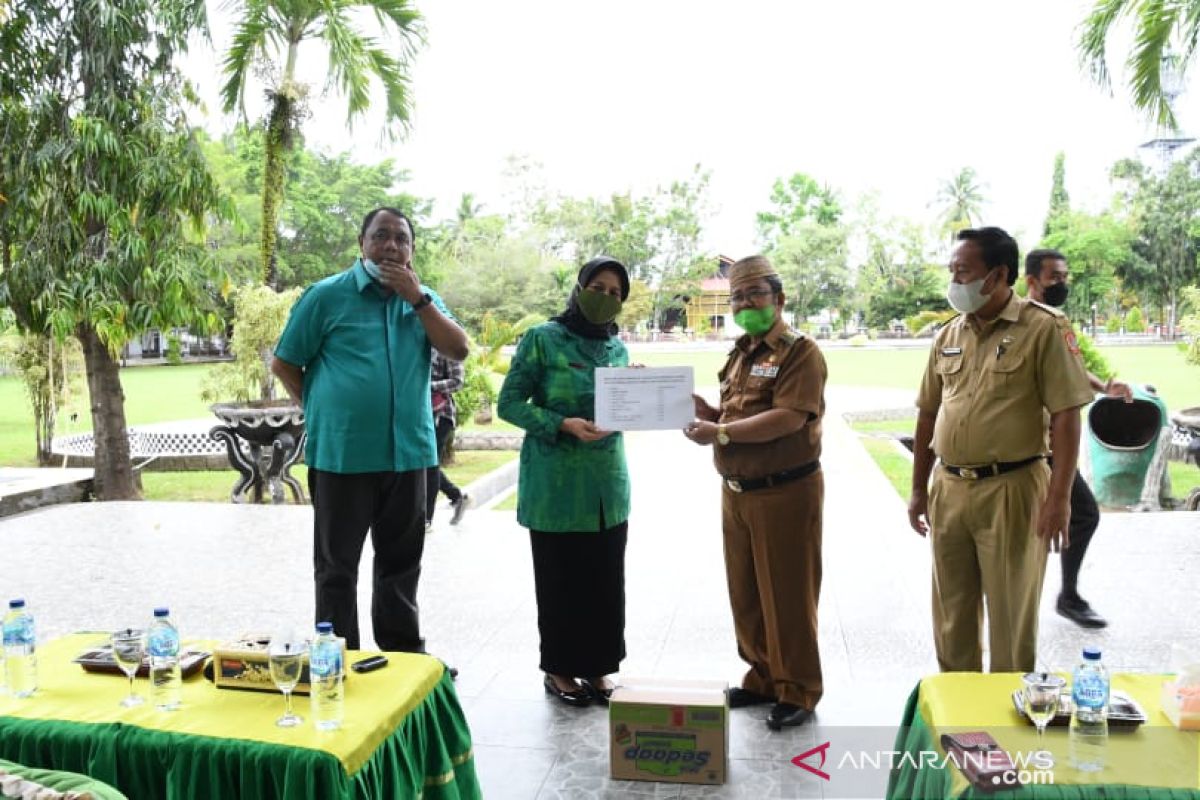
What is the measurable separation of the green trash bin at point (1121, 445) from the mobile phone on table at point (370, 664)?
7008mm

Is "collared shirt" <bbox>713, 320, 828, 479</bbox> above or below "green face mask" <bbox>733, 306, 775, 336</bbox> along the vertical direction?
below

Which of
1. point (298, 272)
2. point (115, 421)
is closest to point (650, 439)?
point (115, 421)

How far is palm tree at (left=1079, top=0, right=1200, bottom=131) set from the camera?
265 inches

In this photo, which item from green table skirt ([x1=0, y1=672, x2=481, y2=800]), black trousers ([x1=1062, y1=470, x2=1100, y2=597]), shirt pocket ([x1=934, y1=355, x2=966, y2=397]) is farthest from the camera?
black trousers ([x1=1062, y1=470, x2=1100, y2=597])

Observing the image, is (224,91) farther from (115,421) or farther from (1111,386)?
(1111,386)

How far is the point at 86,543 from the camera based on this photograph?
6.18m

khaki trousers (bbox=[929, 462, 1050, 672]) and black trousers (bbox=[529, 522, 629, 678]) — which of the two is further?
black trousers (bbox=[529, 522, 629, 678])

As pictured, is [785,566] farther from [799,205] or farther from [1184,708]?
[799,205]

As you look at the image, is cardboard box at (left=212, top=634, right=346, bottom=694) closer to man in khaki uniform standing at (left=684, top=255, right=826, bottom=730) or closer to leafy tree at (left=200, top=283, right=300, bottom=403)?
man in khaki uniform standing at (left=684, top=255, right=826, bottom=730)

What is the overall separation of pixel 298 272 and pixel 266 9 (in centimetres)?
2349

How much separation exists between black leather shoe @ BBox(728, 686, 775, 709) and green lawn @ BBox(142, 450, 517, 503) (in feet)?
20.5

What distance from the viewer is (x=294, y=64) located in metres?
8.95

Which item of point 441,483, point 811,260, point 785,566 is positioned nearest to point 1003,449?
point 785,566

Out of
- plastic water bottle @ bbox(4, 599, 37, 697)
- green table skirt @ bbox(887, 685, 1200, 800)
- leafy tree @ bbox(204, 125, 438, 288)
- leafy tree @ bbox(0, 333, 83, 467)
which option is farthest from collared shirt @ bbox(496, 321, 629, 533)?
leafy tree @ bbox(204, 125, 438, 288)
